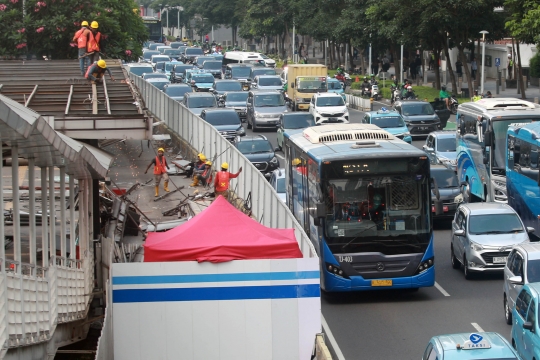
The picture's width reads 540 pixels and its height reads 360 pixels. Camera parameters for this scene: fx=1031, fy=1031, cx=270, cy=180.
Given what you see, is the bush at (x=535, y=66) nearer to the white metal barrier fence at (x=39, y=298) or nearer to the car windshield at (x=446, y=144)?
the car windshield at (x=446, y=144)

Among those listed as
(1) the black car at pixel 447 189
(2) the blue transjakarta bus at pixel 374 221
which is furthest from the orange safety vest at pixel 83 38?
(1) the black car at pixel 447 189

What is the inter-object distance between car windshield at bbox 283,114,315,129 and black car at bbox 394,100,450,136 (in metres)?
5.34

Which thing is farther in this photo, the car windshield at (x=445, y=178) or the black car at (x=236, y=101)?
the black car at (x=236, y=101)

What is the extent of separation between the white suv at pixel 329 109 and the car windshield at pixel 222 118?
17.0 feet

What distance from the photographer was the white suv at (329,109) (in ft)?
153

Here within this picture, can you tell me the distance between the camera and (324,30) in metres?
86.5

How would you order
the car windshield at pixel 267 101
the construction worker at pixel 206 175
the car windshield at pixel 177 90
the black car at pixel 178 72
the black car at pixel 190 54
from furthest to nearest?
the black car at pixel 190 54 < the black car at pixel 178 72 < the car windshield at pixel 177 90 < the car windshield at pixel 267 101 < the construction worker at pixel 206 175

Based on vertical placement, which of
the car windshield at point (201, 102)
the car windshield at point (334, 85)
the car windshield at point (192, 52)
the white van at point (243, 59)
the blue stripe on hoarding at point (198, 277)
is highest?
the car windshield at point (192, 52)

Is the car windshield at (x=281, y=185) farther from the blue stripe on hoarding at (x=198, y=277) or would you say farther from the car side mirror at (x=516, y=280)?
A: the blue stripe on hoarding at (x=198, y=277)

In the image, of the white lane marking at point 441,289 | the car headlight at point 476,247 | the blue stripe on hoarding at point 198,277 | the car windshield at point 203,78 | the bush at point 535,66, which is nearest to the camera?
the blue stripe on hoarding at point 198,277

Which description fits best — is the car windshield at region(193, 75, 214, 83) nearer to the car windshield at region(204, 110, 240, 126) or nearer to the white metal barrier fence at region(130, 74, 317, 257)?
the white metal barrier fence at region(130, 74, 317, 257)

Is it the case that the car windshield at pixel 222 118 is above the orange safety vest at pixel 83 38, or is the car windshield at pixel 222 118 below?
below

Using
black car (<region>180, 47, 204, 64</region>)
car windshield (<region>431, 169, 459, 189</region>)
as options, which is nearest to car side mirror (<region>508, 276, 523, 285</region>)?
car windshield (<region>431, 169, 459, 189</region>)

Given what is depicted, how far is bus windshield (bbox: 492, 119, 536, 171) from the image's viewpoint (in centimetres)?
2719
